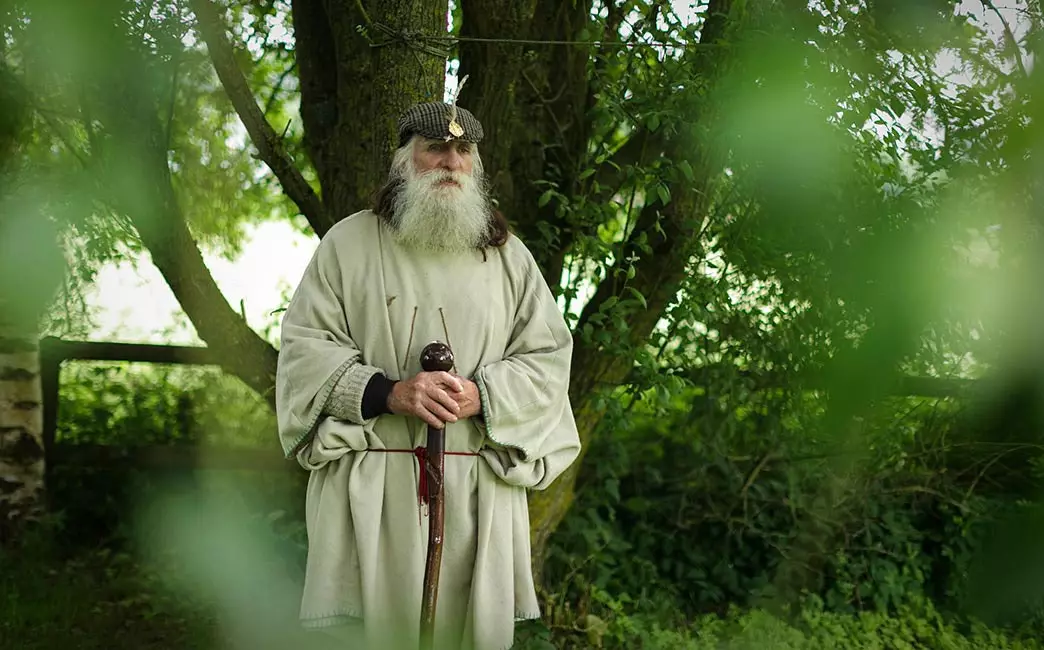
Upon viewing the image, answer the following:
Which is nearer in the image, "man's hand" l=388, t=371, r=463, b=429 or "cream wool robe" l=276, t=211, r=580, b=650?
"man's hand" l=388, t=371, r=463, b=429

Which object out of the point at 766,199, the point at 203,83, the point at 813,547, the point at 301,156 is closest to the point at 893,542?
the point at 813,547

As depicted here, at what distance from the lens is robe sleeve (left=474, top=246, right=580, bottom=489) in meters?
2.65

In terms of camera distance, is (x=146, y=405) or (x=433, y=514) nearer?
(x=433, y=514)

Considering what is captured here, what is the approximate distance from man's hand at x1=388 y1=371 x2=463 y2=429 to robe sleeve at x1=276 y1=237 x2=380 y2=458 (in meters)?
0.10

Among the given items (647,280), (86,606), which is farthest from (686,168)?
(86,606)

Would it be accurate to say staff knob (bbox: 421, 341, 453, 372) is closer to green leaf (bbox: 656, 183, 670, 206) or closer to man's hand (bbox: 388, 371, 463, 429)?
man's hand (bbox: 388, 371, 463, 429)

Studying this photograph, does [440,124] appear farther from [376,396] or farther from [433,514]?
[433,514]

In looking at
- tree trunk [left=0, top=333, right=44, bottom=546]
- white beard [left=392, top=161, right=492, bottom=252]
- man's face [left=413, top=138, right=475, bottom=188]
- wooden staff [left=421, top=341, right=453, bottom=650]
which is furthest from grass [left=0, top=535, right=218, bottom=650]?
man's face [left=413, top=138, right=475, bottom=188]

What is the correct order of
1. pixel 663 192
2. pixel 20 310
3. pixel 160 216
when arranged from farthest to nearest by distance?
pixel 20 310 < pixel 160 216 < pixel 663 192

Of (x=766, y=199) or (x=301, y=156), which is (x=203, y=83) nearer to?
(x=301, y=156)

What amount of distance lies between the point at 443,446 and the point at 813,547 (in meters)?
2.95

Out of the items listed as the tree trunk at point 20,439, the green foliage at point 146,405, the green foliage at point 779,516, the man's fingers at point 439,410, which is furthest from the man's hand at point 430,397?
the tree trunk at point 20,439

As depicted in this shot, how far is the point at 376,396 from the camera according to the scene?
2564 mm

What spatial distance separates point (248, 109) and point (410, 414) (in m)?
1.53
